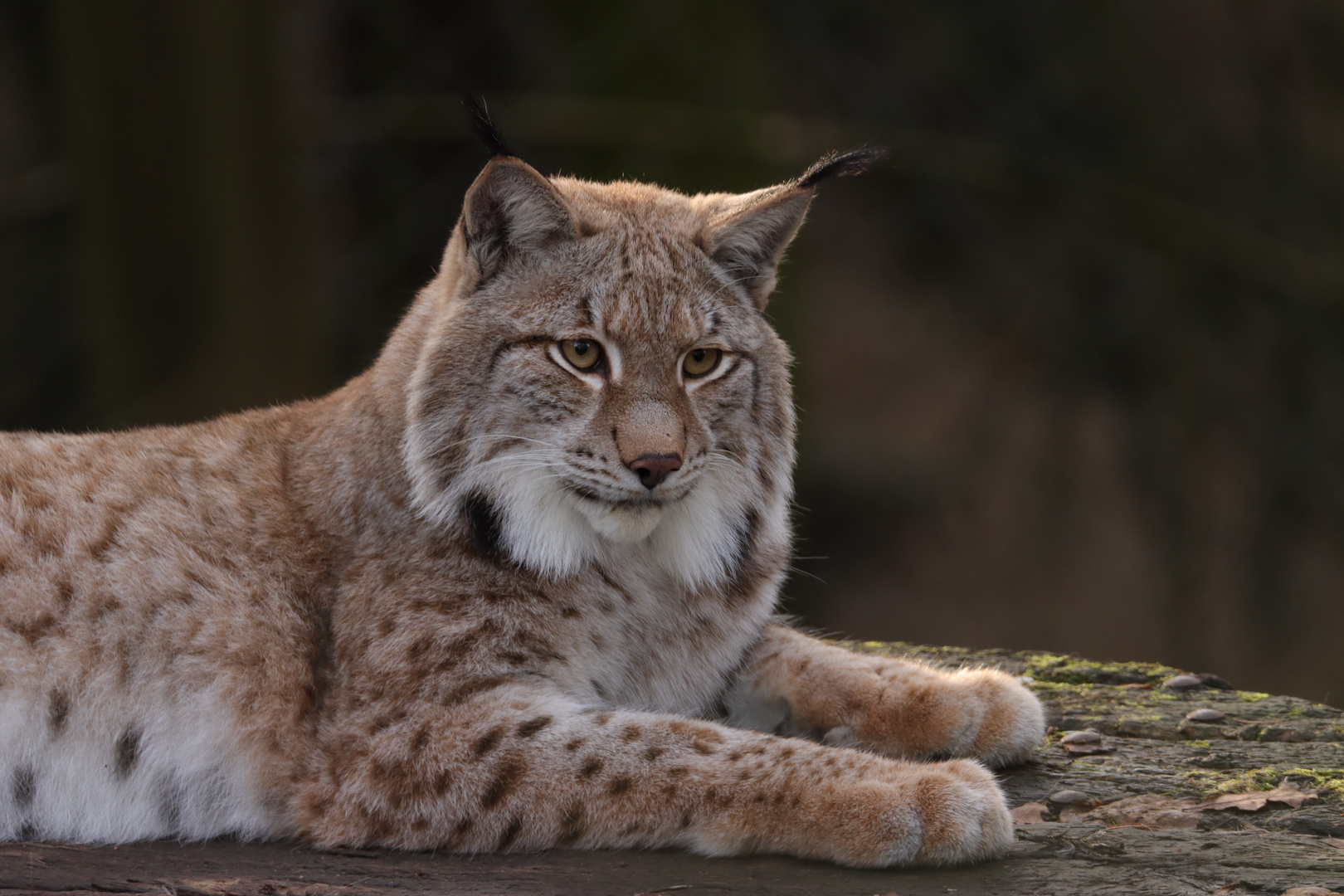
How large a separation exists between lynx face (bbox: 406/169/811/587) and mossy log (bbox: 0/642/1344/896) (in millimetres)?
880

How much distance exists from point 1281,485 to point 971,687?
18.5 feet

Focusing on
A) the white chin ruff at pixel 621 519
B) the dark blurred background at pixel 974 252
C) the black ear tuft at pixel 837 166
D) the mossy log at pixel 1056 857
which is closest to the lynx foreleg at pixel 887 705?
the mossy log at pixel 1056 857

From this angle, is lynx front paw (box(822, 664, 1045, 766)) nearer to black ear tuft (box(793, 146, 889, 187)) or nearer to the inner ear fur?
the inner ear fur

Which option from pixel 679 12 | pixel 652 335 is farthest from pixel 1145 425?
pixel 652 335

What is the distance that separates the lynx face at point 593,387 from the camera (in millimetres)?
3549

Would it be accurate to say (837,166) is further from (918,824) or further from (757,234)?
(918,824)

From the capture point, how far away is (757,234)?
3.96 m

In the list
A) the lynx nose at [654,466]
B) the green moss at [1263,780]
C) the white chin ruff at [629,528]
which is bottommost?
the green moss at [1263,780]

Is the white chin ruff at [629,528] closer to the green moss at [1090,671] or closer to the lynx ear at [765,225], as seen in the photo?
Result: the lynx ear at [765,225]

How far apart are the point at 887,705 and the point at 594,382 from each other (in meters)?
1.24

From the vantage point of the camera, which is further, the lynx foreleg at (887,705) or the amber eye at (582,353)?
the lynx foreleg at (887,705)

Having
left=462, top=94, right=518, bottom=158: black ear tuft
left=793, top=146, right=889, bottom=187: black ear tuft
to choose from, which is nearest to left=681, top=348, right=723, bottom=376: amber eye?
left=793, top=146, right=889, bottom=187: black ear tuft

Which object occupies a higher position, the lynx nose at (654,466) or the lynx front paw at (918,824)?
the lynx nose at (654,466)

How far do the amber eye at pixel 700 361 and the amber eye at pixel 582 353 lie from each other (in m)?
0.24
